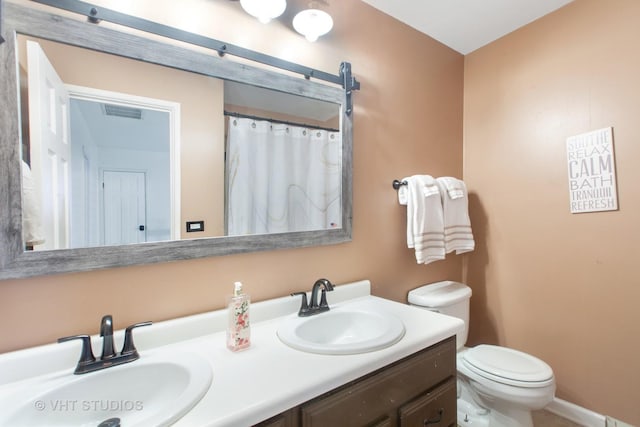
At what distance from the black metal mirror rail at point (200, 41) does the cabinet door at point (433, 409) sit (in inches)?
48.9

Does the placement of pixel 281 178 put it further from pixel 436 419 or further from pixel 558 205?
pixel 558 205

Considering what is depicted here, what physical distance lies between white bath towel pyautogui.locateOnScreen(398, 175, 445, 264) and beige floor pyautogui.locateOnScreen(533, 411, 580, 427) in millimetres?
Answer: 1080

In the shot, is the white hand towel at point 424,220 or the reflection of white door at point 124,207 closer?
the reflection of white door at point 124,207

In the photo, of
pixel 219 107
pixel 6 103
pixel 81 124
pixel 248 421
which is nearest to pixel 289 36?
pixel 219 107

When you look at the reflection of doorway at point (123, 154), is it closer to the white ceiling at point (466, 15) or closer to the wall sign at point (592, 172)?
the white ceiling at point (466, 15)

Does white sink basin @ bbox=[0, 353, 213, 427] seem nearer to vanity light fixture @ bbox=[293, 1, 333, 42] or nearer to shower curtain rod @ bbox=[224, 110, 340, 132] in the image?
shower curtain rod @ bbox=[224, 110, 340, 132]

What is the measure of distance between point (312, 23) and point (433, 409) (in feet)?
5.24

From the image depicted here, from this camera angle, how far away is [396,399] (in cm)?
95

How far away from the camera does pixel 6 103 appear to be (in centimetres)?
79

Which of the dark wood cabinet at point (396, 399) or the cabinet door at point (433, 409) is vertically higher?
the dark wood cabinet at point (396, 399)

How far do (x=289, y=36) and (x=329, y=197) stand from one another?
29.1 inches

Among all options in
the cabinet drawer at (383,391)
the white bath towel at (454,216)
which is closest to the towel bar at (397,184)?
the white bath towel at (454,216)

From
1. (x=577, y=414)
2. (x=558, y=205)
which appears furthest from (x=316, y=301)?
(x=577, y=414)

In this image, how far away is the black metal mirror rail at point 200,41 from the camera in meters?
0.88
